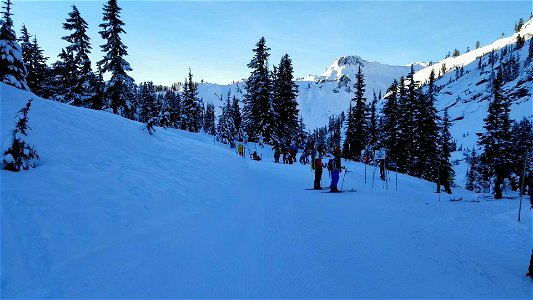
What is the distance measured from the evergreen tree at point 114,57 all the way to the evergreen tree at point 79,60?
4.84 feet

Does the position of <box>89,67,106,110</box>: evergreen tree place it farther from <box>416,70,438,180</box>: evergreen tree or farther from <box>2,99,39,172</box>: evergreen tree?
<box>416,70,438,180</box>: evergreen tree

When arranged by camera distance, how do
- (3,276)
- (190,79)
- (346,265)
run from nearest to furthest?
(3,276) → (346,265) → (190,79)

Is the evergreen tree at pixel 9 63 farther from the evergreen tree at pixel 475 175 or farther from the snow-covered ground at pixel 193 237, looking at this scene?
the evergreen tree at pixel 475 175

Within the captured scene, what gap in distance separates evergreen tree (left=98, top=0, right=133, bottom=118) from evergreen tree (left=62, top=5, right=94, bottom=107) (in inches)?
58.1

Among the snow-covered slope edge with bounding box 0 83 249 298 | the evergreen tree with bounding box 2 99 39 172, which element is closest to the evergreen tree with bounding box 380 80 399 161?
the snow-covered slope edge with bounding box 0 83 249 298

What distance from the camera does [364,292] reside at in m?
5.74

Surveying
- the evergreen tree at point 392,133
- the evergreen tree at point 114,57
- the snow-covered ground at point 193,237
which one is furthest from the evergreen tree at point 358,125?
the snow-covered ground at point 193,237

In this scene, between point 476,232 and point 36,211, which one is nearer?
point 36,211

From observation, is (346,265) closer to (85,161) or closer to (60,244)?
(60,244)

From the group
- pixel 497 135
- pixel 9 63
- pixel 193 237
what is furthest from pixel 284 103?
pixel 193 237

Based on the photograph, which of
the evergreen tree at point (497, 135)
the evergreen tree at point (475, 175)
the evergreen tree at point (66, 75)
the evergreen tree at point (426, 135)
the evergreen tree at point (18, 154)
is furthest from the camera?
the evergreen tree at point (426, 135)

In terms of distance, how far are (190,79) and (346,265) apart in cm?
5145

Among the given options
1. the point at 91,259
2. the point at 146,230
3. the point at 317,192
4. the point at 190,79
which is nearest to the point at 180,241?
the point at 146,230

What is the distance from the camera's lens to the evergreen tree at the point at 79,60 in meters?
31.8
